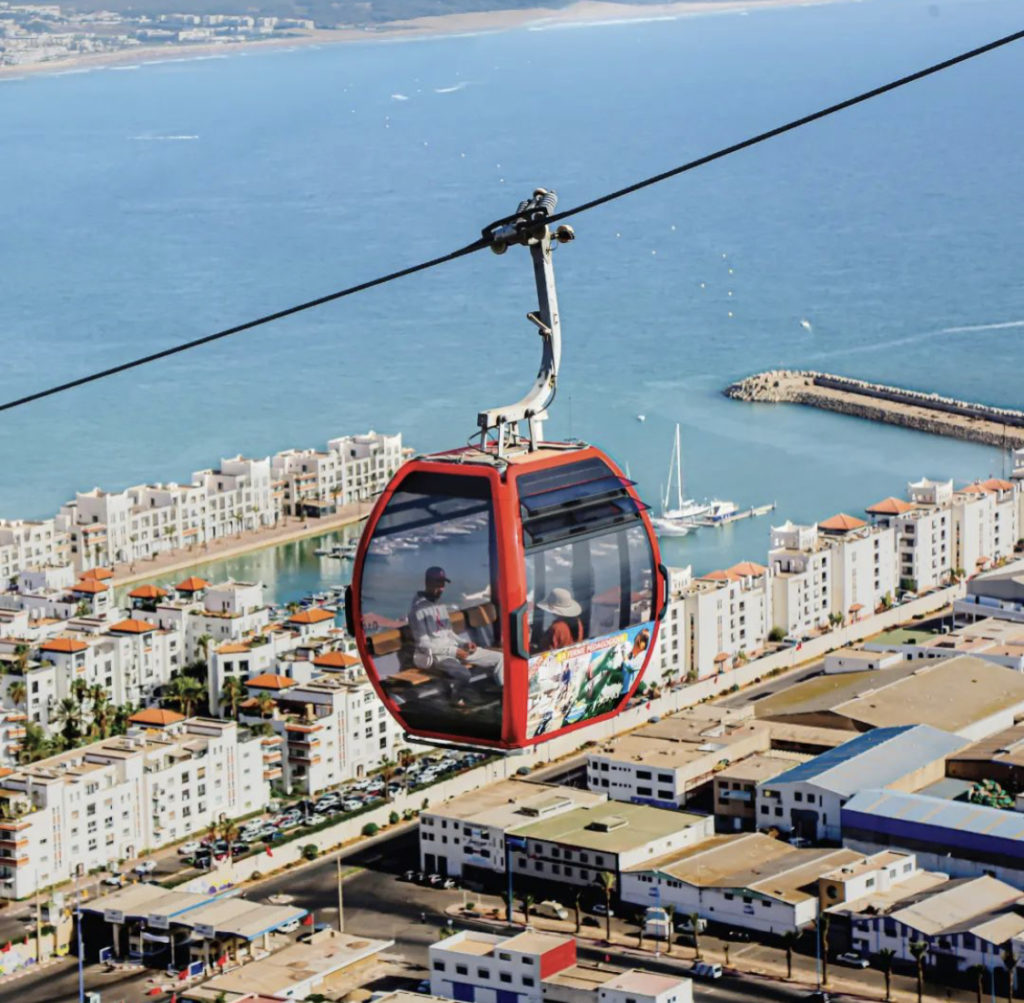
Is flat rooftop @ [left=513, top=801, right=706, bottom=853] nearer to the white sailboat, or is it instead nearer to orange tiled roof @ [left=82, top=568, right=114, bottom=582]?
orange tiled roof @ [left=82, top=568, right=114, bottom=582]

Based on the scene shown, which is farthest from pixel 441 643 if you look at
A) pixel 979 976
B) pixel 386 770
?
pixel 386 770

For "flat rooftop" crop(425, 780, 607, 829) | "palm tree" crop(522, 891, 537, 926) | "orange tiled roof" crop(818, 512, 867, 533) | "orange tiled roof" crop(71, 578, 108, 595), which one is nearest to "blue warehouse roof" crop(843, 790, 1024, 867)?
"flat rooftop" crop(425, 780, 607, 829)

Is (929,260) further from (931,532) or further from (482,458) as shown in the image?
(482,458)

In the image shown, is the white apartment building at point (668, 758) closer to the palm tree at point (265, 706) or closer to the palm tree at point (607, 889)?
the palm tree at point (607, 889)

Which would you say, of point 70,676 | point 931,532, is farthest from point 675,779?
point 931,532

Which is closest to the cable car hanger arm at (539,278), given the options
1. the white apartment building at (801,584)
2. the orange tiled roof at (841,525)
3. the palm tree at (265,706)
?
the palm tree at (265,706)
